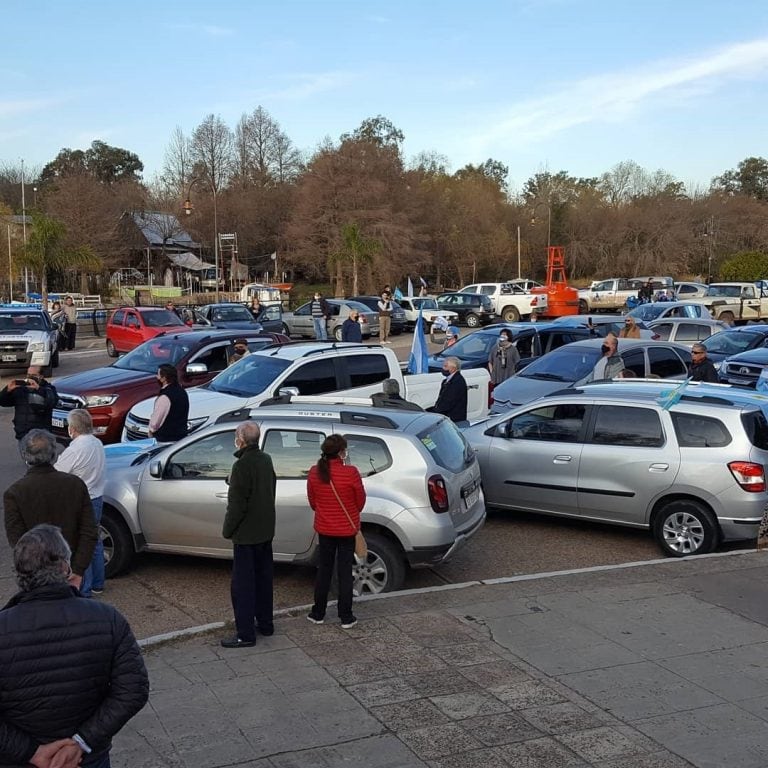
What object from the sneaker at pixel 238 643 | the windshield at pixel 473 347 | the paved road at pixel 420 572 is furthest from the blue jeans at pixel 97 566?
the windshield at pixel 473 347

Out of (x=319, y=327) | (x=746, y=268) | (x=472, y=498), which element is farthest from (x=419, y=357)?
(x=746, y=268)

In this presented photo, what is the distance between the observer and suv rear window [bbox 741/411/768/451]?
9305 millimetres

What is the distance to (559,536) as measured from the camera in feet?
33.8

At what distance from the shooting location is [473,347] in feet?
64.9

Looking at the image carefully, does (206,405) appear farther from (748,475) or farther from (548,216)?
(548,216)

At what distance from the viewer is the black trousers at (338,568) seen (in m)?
6.96

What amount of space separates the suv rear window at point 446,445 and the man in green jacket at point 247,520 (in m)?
1.87

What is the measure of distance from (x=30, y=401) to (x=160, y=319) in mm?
17685

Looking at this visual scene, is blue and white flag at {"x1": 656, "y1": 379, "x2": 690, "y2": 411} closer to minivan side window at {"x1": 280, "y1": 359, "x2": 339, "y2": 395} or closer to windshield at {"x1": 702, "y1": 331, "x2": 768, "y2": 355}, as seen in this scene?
minivan side window at {"x1": 280, "y1": 359, "x2": 339, "y2": 395}

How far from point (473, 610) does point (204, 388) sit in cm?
682

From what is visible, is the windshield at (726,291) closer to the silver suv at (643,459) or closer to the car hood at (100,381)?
the car hood at (100,381)

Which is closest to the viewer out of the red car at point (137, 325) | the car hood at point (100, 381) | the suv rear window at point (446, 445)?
the suv rear window at point (446, 445)

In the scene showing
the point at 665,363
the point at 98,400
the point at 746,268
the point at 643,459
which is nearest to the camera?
the point at 643,459

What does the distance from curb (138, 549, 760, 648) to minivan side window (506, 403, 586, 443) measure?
1.59m
